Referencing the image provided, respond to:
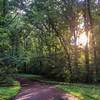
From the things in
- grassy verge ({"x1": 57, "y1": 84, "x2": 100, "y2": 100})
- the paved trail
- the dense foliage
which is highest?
the dense foliage

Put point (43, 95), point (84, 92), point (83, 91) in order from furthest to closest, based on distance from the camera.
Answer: point (83, 91) < point (84, 92) < point (43, 95)

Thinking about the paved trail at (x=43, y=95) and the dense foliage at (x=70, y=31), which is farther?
the dense foliage at (x=70, y=31)

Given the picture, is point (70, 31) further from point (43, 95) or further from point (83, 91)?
point (43, 95)

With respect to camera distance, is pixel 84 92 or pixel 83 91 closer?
pixel 84 92

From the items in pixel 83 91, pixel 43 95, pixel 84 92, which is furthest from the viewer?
pixel 83 91

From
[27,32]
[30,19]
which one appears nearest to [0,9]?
[30,19]

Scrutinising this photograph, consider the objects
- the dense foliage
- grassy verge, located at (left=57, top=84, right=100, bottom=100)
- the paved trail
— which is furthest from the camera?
the dense foliage

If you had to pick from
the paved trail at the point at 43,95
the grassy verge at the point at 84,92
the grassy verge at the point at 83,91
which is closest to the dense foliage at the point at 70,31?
the grassy verge at the point at 83,91

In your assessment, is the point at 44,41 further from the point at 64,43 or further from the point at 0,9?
the point at 0,9

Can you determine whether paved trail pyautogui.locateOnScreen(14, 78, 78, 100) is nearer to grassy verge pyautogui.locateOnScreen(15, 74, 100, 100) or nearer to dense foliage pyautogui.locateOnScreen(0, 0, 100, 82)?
grassy verge pyautogui.locateOnScreen(15, 74, 100, 100)

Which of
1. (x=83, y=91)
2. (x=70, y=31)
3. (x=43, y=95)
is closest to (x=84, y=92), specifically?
(x=83, y=91)

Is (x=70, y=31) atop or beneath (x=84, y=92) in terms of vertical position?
atop

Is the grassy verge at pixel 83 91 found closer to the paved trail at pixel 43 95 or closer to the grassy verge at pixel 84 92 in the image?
the grassy verge at pixel 84 92

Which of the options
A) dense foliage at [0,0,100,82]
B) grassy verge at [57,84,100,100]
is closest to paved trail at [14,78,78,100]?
grassy verge at [57,84,100,100]
